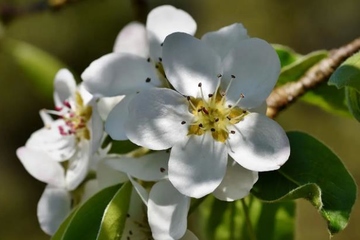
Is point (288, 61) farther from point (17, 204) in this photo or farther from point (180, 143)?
point (17, 204)

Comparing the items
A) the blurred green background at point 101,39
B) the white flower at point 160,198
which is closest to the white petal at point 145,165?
the white flower at point 160,198

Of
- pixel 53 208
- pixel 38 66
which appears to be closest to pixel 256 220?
pixel 53 208

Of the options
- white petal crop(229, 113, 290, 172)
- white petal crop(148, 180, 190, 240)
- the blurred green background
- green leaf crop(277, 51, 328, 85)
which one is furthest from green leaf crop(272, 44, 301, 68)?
the blurred green background

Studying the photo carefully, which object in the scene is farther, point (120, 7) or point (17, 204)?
point (120, 7)

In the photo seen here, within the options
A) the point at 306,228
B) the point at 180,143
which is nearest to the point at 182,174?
the point at 180,143

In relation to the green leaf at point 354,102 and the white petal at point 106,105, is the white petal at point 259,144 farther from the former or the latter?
the white petal at point 106,105

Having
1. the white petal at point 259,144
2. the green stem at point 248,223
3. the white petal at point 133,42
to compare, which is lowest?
the green stem at point 248,223
